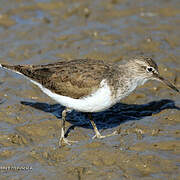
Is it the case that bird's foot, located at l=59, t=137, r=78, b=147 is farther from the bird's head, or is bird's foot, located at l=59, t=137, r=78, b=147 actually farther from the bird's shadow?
the bird's head

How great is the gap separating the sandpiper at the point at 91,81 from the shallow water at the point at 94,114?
2.19ft

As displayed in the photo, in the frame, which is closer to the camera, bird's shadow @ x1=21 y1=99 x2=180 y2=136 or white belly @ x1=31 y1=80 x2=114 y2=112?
white belly @ x1=31 y1=80 x2=114 y2=112

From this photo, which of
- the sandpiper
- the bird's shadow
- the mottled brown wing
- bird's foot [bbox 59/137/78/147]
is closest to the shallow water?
the bird's shadow

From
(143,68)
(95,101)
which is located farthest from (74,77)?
(143,68)

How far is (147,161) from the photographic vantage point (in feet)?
25.1

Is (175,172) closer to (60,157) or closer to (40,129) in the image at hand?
(60,157)

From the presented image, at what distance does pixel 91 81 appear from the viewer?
836 centimetres

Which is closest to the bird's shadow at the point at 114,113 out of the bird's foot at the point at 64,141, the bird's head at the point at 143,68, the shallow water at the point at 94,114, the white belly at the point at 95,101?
the shallow water at the point at 94,114

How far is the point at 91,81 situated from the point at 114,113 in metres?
2.01

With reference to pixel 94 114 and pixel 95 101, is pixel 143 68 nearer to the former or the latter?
pixel 95 101

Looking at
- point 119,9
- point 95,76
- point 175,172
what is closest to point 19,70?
point 95,76

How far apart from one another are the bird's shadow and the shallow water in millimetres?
27

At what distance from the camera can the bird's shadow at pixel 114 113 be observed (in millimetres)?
9742

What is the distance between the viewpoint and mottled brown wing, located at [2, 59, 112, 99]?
8391mm
